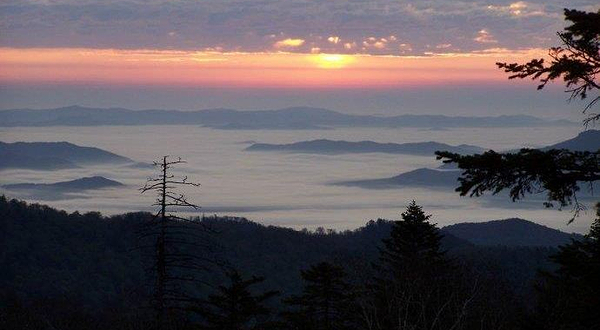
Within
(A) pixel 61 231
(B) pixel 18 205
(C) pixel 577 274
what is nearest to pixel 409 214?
(C) pixel 577 274

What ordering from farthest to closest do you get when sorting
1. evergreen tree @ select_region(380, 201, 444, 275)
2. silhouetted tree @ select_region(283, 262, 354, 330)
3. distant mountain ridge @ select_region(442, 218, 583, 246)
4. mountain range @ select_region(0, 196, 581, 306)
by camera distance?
distant mountain ridge @ select_region(442, 218, 583, 246) < mountain range @ select_region(0, 196, 581, 306) < evergreen tree @ select_region(380, 201, 444, 275) < silhouetted tree @ select_region(283, 262, 354, 330)

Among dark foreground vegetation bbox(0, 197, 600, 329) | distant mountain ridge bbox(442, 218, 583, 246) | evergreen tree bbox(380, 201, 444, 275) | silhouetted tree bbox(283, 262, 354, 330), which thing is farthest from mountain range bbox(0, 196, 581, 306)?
silhouetted tree bbox(283, 262, 354, 330)

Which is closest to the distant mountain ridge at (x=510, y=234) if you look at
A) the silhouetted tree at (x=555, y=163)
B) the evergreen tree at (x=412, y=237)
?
the evergreen tree at (x=412, y=237)

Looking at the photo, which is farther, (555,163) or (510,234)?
(510,234)

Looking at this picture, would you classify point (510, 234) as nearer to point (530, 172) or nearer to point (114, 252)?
point (114, 252)

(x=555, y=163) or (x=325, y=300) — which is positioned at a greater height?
(x=555, y=163)

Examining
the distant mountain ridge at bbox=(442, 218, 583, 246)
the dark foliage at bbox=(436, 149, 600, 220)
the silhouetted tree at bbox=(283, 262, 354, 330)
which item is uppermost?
the dark foliage at bbox=(436, 149, 600, 220)

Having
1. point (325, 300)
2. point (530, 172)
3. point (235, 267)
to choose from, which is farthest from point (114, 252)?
point (530, 172)

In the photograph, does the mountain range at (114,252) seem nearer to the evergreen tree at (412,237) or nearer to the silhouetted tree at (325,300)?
the evergreen tree at (412,237)

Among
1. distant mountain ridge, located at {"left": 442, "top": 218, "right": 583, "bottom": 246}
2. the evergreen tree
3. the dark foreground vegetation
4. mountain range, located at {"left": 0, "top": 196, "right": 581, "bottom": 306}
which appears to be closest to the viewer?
the dark foreground vegetation

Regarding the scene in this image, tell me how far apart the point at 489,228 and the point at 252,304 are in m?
171

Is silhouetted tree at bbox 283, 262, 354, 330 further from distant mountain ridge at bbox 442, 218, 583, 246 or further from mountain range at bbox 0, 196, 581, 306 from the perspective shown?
distant mountain ridge at bbox 442, 218, 583, 246

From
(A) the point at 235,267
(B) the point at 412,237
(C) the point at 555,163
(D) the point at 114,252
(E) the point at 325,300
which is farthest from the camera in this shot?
(D) the point at 114,252

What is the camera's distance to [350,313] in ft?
63.1
